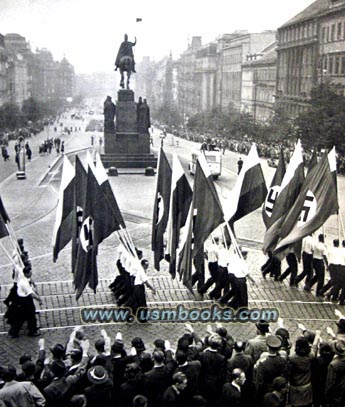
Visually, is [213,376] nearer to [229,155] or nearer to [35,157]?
[35,157]

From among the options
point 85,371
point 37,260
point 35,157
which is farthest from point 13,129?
point 85,371

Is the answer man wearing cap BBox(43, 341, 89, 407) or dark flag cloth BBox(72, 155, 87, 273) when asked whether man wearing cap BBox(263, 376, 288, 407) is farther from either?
dark flag cloth BBox(72, 155, 87, 273)

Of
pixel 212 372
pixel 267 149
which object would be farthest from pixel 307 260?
pixel 267 149

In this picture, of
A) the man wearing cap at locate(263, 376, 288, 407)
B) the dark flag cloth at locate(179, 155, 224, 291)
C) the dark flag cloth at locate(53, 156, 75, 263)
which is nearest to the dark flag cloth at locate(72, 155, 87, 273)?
the dark flag cloth at locate(53, 156, 75, 263)

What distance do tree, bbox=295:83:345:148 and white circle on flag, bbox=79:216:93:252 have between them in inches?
1135

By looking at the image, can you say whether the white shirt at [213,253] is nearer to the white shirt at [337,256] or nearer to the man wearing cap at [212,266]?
the man wearing cap at [212,266]

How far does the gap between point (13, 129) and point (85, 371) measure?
69187 mm

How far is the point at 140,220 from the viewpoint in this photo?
2267 centimetres

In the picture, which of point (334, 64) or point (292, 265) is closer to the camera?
point (292, 265)

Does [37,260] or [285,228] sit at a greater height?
[285,228]

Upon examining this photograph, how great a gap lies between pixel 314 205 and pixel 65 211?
4907 mm

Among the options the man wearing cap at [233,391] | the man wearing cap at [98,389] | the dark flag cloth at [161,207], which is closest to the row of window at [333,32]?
the dark flag cloth at [161,207]

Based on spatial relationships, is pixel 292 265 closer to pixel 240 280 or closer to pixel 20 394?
pixel 240 280

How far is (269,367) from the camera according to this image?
25.9 ft
